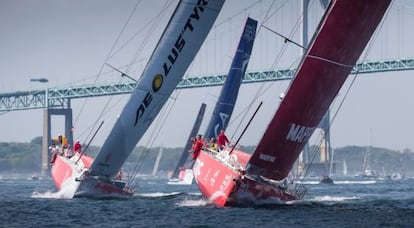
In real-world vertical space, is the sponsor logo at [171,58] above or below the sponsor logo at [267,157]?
above

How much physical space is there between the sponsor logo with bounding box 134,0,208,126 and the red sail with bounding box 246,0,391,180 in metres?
4.22

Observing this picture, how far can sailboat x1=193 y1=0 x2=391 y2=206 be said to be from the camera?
15320 millimetres

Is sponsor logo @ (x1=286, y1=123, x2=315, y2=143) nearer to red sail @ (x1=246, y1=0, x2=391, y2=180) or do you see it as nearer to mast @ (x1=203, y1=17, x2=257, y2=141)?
red sail @ (x1=246, y1=0, x2=391, y2=180)

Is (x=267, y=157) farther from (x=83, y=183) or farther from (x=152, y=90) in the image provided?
(x=83, y=183)

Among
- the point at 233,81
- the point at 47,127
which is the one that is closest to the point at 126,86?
the point at 47,127

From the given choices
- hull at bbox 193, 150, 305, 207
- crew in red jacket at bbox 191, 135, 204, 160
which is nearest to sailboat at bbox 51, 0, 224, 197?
crew in red jacket at bbox 191, 135, 204, 160

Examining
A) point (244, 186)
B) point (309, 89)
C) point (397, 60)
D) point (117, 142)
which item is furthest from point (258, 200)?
point (397, 60)

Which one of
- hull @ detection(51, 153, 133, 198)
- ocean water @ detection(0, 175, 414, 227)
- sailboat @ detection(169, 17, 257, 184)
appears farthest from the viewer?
sailboat @ detection(169, 17, 257, 184)

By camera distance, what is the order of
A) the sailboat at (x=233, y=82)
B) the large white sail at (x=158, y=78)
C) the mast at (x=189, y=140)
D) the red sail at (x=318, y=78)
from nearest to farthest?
the red sail at (x=318, y=78) → the large white sail at (x=158, y=78) → the sailboat at (x=233, y=82) → the mast at (x=189, y=140)

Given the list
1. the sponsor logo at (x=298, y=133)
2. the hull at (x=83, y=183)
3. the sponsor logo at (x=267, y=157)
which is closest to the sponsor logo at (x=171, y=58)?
the hull at (x=83, y=183)

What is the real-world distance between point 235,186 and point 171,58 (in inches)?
182

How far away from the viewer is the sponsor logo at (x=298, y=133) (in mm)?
16031

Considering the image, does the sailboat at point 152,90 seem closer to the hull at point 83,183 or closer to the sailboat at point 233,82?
the hull at point 83,183

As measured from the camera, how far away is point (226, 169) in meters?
16.2
